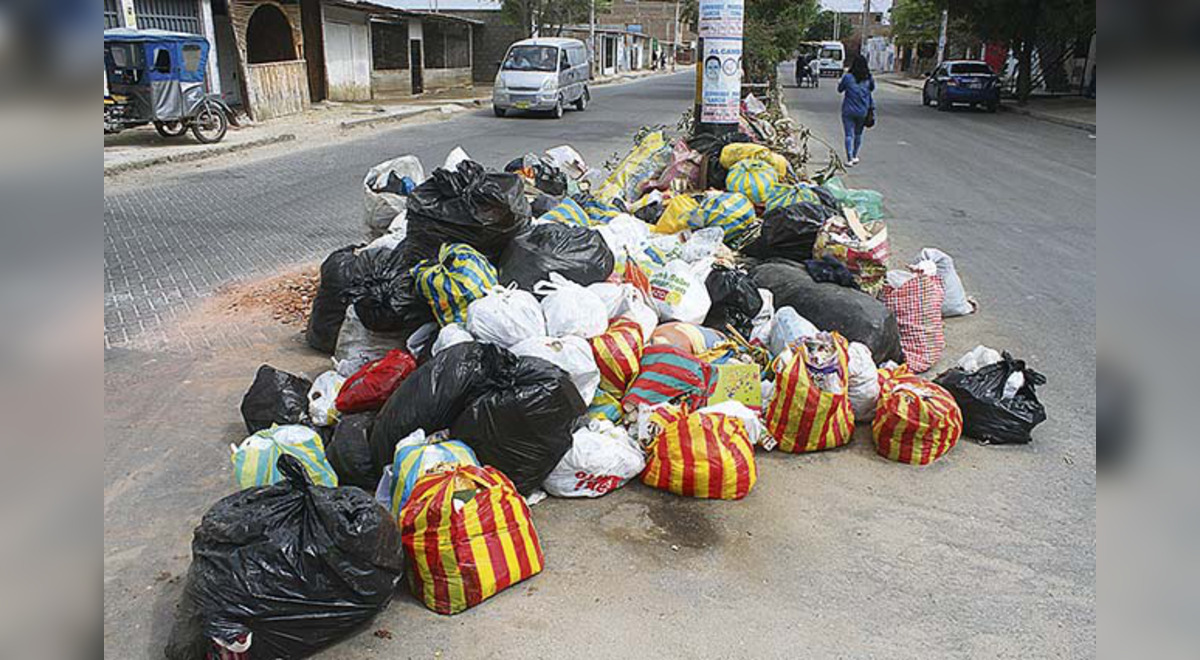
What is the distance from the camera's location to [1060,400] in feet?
15.3

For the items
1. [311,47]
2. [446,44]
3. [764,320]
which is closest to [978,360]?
[764,320]

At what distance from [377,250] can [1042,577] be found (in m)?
3.84

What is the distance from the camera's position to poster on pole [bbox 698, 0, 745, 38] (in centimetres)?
862

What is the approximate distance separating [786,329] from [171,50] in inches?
498

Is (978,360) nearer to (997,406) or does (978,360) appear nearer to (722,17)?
(997,406)

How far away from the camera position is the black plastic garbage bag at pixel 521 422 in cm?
337

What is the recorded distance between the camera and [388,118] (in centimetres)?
1973

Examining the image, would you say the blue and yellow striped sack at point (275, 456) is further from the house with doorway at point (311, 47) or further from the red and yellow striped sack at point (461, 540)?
the house with doorway at point (311, 47)

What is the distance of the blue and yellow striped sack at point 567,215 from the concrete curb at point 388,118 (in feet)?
43.7

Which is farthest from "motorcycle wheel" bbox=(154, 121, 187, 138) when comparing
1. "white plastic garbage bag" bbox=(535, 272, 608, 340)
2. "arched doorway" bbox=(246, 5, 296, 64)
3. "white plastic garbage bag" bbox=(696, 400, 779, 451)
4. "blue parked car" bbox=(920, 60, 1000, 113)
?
"blue parked car" bbox=(920, 60, 1000, 113)

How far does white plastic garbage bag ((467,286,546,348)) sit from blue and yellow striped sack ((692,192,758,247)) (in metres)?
2.84
